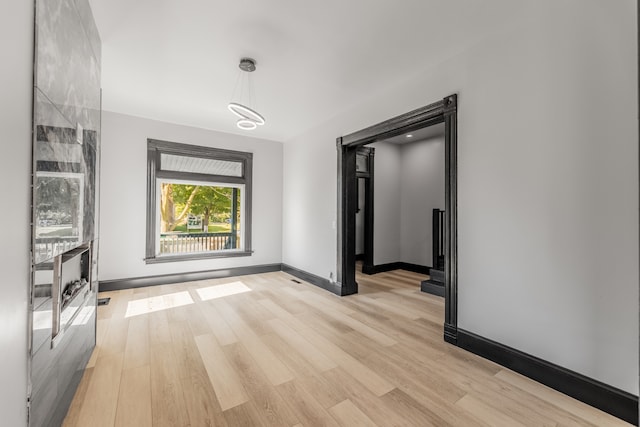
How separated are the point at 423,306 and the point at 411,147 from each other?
3.79 meters

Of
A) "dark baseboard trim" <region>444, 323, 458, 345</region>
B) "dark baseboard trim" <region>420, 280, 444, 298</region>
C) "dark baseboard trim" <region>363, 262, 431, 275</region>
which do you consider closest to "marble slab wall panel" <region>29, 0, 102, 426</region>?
"dark baseboard trim" <region>444, 323, 458, 345</region>

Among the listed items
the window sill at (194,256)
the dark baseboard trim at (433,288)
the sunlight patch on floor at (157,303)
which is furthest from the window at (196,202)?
the dark baseboard trim at (433,288)

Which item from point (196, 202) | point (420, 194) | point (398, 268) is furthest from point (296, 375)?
point (420, 194)

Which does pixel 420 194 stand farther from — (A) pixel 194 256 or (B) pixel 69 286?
(B) pixel 69 286

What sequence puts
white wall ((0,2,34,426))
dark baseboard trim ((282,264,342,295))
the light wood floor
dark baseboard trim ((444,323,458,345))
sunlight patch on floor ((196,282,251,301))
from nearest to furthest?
white wall ((0,2,34,426))
the light wood floor
dark baseboard trim ((444,323,458,345))
sunlight patch on floor ((196,282,251,301))
dark baseboard trim ((282,264,342,295))

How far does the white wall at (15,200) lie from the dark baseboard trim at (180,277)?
3.81 metres

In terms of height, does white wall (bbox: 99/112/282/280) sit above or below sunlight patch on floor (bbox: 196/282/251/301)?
above

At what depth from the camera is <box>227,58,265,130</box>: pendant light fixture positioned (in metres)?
2.86

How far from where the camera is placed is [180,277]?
4.86m

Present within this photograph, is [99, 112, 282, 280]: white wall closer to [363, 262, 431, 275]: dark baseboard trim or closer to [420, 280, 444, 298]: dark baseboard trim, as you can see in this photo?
[363, 262, 431, 275]: dark baseboard trim

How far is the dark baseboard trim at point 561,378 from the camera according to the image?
5.59 ft

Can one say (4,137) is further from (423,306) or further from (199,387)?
(423,306)

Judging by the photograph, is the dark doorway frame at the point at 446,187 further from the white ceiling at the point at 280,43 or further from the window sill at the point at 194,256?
the window sill at the point at 194,256

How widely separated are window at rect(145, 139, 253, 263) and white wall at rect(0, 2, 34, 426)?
383 cm
